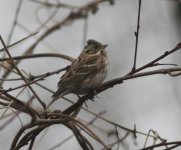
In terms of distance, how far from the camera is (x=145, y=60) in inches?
343

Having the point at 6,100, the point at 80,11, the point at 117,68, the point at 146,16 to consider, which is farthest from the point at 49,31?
the point at 146,16

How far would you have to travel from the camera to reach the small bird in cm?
478

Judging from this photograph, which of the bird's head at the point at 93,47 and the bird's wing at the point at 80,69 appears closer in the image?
the bird's wing at the point at 80,69

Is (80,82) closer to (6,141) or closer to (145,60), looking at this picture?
(6,141)

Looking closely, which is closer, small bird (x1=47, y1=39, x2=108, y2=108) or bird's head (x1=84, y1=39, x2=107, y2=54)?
small bird (x1=47, y1=39, x2=108, y2=108)

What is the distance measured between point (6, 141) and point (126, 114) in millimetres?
2144

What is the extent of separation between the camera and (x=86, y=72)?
516 cm

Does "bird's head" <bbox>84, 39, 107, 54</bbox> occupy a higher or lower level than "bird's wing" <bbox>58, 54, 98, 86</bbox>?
higher

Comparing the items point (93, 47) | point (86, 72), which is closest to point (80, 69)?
point (86, 72)

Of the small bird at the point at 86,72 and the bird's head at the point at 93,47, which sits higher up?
the bird's head at the point at 93,47

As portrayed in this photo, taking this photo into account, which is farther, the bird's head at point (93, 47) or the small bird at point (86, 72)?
the bird's head at point (93, 47)

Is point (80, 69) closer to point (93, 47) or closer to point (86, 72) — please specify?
point (86, 72)

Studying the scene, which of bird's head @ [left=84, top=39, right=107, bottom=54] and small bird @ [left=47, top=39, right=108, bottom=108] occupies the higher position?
bird's head @ [left=84, top=39, right=107, bottom=54]

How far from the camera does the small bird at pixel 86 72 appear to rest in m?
4.78
